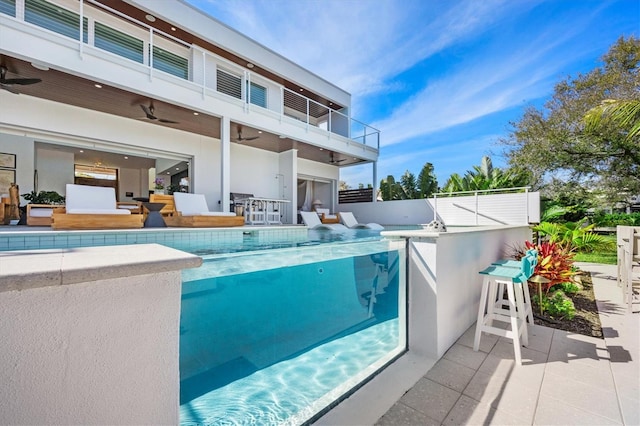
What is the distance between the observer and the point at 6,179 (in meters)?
8.06

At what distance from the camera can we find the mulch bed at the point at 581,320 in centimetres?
286

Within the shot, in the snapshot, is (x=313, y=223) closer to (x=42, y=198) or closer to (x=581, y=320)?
(x=42, y=198)

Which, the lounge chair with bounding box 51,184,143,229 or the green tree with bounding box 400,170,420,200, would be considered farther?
the green tree with bounding box 400,170,420,200

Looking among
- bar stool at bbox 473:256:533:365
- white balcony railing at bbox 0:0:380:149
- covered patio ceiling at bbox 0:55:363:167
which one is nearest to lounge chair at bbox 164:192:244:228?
covered patio ceiling at bbox 0:55:363:167

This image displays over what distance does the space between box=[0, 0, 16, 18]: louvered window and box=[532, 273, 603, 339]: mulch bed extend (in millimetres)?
11795

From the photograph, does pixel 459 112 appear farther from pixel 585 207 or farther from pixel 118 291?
pixel 118 291

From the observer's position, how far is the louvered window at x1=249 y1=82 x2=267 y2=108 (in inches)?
424

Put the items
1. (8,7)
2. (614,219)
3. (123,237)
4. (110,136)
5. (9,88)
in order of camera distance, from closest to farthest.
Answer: (123,237)
(9,88)
(8,7)
(110,136)
(614,219)

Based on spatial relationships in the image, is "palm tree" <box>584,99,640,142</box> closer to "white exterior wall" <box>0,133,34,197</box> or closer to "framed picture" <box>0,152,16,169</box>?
"white exterior wall" <box>0,133,34,197</box>

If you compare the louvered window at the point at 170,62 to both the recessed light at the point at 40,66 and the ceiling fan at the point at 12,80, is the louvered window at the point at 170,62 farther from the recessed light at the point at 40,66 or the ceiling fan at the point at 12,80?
the ceiling fan at the point at 12,80

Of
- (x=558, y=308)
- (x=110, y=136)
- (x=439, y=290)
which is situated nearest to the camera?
(x=439, y=290)

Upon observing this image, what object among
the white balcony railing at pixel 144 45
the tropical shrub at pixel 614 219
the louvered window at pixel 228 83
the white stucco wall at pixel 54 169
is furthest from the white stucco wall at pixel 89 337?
the tropical shrub at pixel 614 219

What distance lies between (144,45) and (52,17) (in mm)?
1988

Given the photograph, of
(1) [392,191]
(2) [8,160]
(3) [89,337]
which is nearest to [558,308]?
(3) [89,337]
